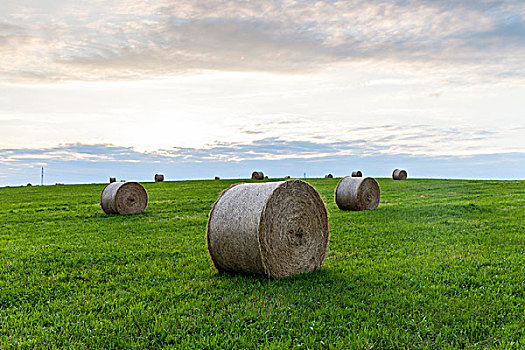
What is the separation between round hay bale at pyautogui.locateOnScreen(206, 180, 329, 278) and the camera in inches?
346

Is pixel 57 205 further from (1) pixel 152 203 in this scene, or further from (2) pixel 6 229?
(2) pixel 6 229

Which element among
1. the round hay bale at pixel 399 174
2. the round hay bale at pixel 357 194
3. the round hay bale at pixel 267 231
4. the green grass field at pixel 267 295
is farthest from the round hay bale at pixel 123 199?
the round hay bale at pixel 399 174

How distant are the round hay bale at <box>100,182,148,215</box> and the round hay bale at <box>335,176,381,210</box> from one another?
11.2 meters

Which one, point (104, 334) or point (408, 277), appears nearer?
point (104, 334)

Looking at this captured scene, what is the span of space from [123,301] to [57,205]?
21354 millimetres

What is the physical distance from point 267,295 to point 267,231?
5.41ft

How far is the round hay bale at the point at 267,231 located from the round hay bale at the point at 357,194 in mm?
11947

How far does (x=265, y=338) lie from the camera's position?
576 cm

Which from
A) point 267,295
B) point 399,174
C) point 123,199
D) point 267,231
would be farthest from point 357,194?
point 399,174

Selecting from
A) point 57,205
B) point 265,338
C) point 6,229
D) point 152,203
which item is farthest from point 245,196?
point 57,205

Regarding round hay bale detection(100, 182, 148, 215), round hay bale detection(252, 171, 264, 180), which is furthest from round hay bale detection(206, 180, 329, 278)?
round hay bale detection(252, 171, 264, 180)

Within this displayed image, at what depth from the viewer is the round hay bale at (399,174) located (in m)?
50.1

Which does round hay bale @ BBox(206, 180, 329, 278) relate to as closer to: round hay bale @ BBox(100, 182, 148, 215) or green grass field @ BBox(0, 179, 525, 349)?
green grass field @ BBox(0, 179, 525, 349)

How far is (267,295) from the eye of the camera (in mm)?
7625
